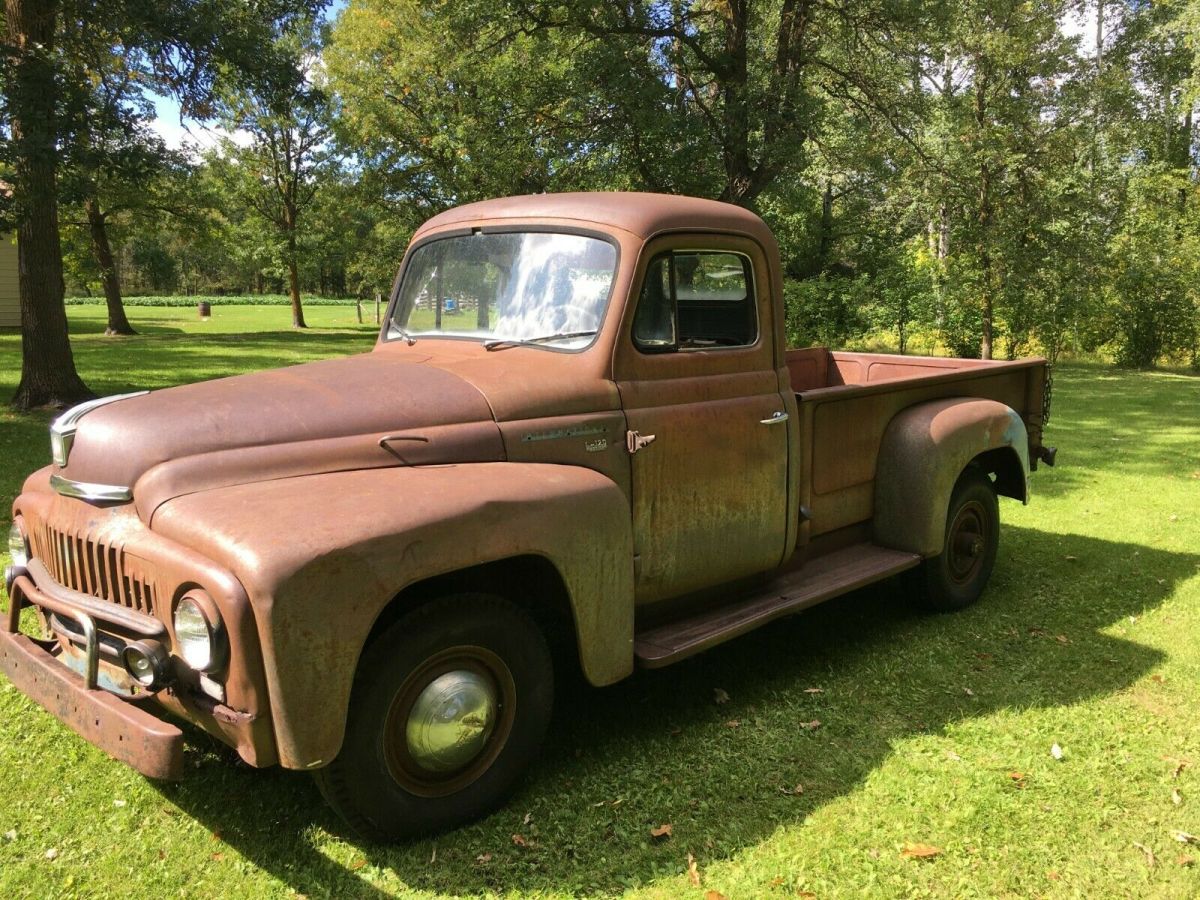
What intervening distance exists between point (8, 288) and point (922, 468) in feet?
100

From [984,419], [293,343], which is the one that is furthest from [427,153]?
[984,419]

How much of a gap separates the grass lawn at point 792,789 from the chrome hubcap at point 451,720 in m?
0.27

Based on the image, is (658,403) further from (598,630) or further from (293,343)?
(293,343)

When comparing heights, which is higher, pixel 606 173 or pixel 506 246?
pixel 606 173

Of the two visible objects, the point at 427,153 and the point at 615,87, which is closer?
the point at 615,87

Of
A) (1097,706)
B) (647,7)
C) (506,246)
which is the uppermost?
(647,7)

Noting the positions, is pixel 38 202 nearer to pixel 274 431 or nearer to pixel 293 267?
pixel 274 431

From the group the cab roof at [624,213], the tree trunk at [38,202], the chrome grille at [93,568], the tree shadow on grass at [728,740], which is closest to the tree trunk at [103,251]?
the tree trunk at [38,202]

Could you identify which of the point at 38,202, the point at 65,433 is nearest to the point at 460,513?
the point at 65,433

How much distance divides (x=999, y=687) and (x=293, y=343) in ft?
72.5

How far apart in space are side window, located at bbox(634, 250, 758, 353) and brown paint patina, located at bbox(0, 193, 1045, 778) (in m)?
0.05

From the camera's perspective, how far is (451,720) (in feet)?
9.24

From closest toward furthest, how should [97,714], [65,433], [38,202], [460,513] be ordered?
[97,714], [460,513], [65,433], [38,202]

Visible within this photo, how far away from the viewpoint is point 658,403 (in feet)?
11.5
